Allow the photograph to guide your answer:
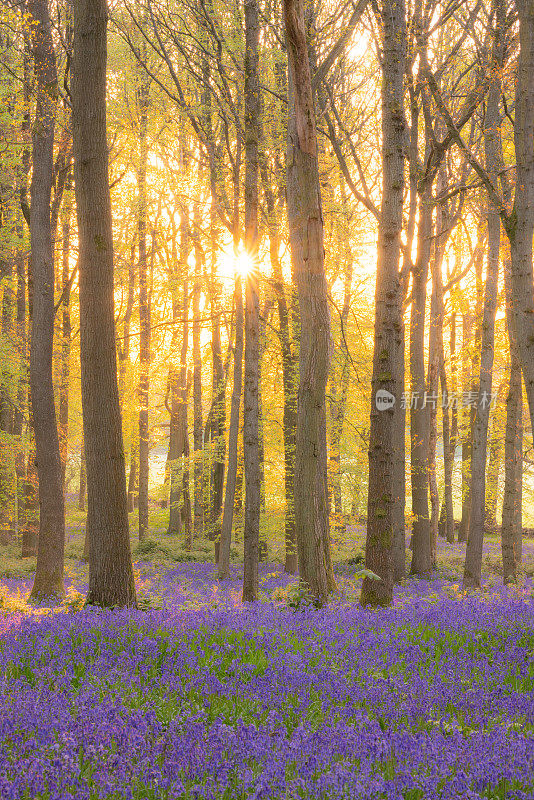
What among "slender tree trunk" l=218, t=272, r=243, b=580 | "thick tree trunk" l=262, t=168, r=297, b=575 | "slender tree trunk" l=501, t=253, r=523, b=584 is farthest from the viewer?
"thick tree trunk" l=262, t=168, r=297, b=575

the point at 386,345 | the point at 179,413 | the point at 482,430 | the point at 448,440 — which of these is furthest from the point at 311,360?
the point at 448,440

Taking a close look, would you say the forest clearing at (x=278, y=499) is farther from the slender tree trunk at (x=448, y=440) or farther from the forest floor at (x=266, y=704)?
the slender tree trunk at (x=448, y=440)

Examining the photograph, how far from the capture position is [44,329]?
11320mm

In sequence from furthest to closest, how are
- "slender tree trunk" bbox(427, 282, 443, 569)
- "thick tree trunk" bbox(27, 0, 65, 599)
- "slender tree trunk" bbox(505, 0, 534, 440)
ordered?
"slender tree trunk" bbox(427, 282, 443, 569) < "thick tree trunk" bbox(27, 0, 65, 599) < "slender tree trunk" bbox(505, 0, 534, 440)

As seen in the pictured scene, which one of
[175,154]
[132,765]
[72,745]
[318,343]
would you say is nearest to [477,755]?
[132,765]

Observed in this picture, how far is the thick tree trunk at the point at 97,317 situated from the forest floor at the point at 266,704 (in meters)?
0.86

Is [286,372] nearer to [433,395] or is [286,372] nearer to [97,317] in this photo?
[433,395]

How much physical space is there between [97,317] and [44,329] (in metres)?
4.48

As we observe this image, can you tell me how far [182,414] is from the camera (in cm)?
2620

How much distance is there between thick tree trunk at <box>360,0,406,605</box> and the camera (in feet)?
25.2

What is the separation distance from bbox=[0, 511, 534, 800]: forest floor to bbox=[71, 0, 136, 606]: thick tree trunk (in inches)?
33.7

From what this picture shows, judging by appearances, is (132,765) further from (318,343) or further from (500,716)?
(318,343)

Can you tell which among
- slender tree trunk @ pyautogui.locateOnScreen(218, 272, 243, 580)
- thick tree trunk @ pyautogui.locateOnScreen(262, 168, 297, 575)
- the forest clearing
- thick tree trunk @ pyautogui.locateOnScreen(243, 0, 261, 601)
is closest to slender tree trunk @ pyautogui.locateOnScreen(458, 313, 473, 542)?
the forest clearing

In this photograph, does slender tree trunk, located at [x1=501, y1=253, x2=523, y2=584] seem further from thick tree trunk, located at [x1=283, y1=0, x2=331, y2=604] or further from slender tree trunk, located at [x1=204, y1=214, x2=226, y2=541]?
slender tree trunk, located at [x1=204, y1=214, x2=226, y2=541]
